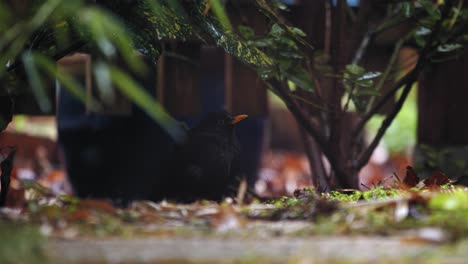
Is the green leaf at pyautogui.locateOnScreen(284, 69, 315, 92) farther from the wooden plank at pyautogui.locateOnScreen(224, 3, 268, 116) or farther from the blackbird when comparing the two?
the wooden plank at pyautogui.locateOnScreen(224, 3, 268, 116)

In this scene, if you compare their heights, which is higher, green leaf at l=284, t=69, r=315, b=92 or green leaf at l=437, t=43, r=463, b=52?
green leaf at l=437, t=43, r=463, b=52

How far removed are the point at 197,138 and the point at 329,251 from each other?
1.86m

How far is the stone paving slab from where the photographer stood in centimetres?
102

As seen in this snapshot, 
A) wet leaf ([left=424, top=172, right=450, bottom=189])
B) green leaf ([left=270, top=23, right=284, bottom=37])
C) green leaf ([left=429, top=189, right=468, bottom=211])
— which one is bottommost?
wet leaf ([left=424, top=172, right=450, bottom=189])

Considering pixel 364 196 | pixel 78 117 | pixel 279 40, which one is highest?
pixel 279 40

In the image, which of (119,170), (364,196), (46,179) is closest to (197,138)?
(119,170)

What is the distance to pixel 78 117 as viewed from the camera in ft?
11.2

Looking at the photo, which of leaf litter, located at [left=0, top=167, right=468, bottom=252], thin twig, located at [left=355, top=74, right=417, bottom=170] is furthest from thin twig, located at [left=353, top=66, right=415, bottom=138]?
leaf litter, located at [left=0, top=167, right=468, bottom=252]

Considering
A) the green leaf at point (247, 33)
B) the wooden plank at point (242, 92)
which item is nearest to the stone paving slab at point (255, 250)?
the green leaf at point (247, 33)

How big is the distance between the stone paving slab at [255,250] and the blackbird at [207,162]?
1.47m

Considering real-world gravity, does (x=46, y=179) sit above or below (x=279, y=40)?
below

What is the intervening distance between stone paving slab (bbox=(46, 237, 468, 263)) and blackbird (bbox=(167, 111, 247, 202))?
4.81 ft

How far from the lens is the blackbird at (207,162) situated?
270 centimetres

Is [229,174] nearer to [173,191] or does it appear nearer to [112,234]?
[173,191]
